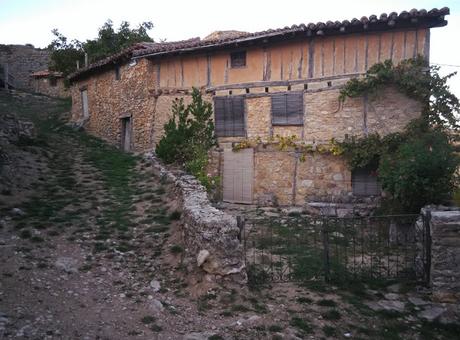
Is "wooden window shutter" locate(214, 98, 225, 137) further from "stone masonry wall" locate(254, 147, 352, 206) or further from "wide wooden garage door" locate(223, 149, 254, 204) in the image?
"stone masonry wall" locate(254, 147, 352, 206)

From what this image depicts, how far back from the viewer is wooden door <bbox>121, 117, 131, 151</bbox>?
16688 millimetres

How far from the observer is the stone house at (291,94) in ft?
38.4

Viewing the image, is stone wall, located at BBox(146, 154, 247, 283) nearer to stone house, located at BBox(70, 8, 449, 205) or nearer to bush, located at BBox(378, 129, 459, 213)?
bush, located at BBox(378, 129, 459, 213)

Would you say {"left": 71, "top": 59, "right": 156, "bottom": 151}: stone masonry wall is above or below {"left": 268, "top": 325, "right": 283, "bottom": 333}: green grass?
above

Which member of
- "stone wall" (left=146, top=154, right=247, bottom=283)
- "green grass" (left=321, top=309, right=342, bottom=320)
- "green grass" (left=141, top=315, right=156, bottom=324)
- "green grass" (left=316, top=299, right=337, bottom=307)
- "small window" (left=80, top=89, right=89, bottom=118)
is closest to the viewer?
"green grass" (left=141, top=315, right=156, bottom=324)

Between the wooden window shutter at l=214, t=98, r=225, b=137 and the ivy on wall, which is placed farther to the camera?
the wooden window shutter at l=214, t=98, r=225, b=137

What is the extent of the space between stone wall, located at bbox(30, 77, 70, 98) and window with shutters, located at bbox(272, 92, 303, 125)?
62.6 feet

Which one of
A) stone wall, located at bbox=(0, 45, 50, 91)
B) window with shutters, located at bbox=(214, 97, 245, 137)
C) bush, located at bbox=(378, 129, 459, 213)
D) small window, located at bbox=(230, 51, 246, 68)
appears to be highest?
stone wall, located at bbox=(0, 45, 50, 91)

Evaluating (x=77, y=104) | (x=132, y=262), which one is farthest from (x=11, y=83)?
(x=132, y=262)

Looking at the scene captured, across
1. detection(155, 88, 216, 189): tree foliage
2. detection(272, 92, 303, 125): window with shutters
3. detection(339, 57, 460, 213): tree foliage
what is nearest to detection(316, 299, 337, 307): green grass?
detection(339, 57, 460, 213): tree foliage

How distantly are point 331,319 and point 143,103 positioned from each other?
38.1 ft

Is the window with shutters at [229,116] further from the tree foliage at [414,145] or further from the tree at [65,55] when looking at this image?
the tree at [65,55]

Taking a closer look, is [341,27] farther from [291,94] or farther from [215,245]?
[215,245]

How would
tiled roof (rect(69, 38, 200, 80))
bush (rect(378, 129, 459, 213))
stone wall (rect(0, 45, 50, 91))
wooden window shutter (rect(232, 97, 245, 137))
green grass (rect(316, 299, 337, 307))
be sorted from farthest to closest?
stone wall (rect(0, 45, 50, 91)) → tiled roof (rect(69, 38, 200, 80)) → wooden window shutter (rect(232, 97, 245, 137)) → bush (rect(378, 129, 459, 213)) → green grass (rect(316, 299, 337, 307))
